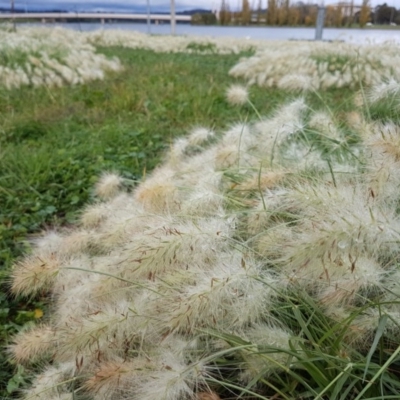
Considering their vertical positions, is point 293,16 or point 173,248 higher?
point 173,248

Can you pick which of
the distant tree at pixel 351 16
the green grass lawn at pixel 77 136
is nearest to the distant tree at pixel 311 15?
the distant tree at pixel 351 16

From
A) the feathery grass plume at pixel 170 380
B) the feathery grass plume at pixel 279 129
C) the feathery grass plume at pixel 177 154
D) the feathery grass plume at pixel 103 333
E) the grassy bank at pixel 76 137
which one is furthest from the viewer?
the grassy bank at pixel 76 137

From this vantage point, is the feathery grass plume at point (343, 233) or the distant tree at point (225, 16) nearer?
the feathery grass plume at point (343, 233)

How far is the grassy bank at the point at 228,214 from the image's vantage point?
875 millimetres

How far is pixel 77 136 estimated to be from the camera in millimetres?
3146

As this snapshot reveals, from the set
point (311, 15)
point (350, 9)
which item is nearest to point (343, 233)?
point (350, 9)

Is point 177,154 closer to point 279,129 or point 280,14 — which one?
point 279,129

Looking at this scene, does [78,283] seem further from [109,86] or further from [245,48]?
[245,48]

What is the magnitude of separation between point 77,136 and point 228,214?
220 centimetres

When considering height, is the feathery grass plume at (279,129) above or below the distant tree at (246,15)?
above

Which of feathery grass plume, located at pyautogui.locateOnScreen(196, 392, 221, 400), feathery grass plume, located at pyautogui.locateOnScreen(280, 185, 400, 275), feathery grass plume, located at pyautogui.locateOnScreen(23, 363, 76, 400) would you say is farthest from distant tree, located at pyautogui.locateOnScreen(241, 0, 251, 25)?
feathery grass plume, located at pyautogui.locateOnScreen(196, 392, 221, 400)

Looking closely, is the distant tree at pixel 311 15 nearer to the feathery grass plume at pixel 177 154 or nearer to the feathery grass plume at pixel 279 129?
the feathery grass plume at pixel 177 154

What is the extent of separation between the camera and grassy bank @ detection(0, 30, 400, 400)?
2.87ft

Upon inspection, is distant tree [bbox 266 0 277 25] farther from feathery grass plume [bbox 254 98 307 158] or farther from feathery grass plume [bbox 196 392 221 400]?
feathery grass plume [bbox 196 392 221 400]
